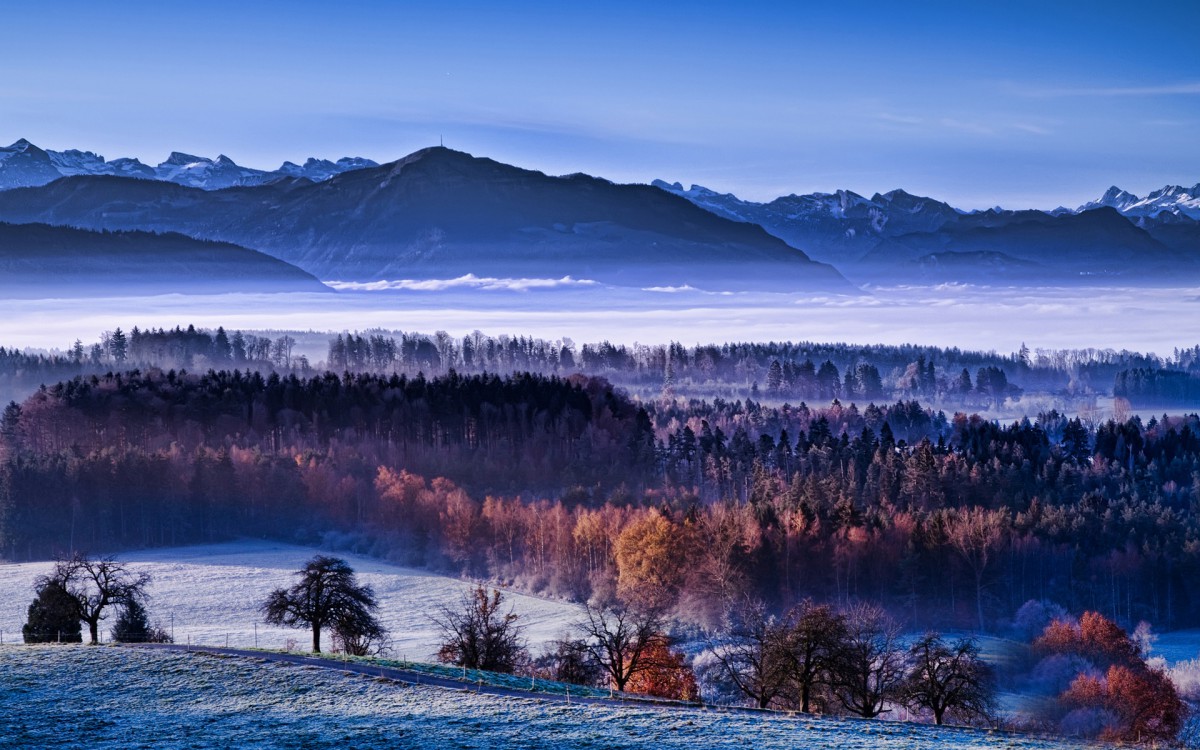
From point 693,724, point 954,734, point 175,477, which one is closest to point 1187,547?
point 954,734

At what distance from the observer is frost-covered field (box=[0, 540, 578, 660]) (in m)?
92.2

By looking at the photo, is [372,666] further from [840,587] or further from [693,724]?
[840,587]

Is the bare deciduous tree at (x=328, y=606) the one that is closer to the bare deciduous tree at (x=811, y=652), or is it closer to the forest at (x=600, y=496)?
the bare deciduous tree at (x=811, y=652)

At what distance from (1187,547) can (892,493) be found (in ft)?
112

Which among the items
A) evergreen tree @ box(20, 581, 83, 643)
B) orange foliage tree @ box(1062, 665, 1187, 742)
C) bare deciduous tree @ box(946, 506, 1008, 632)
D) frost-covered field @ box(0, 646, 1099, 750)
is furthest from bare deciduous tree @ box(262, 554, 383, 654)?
bare deciduous tree @ box(946, 506, 1008, 632)

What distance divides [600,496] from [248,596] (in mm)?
50714

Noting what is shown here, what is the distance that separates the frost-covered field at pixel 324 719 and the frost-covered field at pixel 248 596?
2599cm

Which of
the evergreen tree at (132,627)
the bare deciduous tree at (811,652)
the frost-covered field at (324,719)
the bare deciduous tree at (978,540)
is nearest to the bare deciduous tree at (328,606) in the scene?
the evergreen tree at (132,627)

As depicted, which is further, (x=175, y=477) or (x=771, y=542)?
(x=175, y=477)

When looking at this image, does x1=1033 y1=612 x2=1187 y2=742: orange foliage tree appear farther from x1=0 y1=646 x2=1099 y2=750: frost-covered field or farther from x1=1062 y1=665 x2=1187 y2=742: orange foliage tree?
x1=0 y1=646 x2=1099 y2=750: frost-covered field

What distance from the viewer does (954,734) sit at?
51406 millimetres

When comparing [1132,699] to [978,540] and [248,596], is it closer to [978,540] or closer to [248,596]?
[978,540]

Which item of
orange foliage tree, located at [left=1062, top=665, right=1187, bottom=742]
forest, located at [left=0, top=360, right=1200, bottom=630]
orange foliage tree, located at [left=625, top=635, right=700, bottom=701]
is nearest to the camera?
orange foliage tree, located at [left=625, top=635, right=700, bottom=701]

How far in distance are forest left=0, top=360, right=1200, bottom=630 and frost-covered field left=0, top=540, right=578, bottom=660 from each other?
5.79 metres
